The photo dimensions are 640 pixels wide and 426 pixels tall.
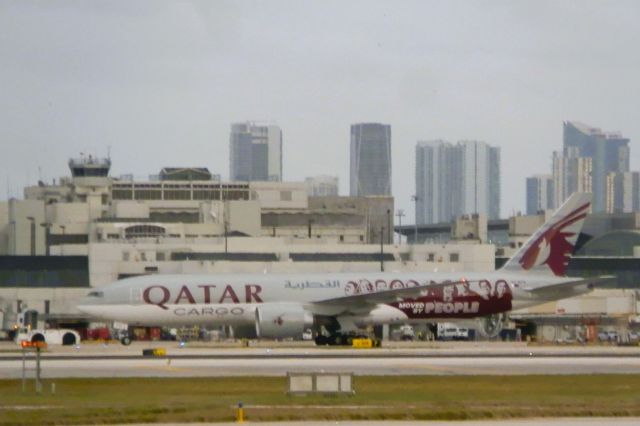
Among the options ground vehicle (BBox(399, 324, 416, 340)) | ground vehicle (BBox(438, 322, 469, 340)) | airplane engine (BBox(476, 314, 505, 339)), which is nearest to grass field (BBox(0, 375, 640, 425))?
ground vehicle (BBox(399, 324, 416, 340))

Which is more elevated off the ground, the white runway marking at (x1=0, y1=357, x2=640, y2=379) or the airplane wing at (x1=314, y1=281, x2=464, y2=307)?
the airplane wing at (x1=314, y1=281, x2=464, y2=307)

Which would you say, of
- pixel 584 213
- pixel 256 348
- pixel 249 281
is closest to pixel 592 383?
pixel 256 348

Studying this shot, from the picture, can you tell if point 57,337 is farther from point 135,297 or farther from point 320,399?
point 320,399

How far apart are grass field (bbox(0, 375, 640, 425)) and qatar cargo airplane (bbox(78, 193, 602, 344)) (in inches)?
1321

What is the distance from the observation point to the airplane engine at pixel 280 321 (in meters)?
93.3

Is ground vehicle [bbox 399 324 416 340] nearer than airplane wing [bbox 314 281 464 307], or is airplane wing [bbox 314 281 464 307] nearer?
airplane wing [bbox 314 281 464 307]

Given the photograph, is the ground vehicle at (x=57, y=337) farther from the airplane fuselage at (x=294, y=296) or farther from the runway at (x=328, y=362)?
the runway at (x=328, y=362)

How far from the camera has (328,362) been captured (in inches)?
2817

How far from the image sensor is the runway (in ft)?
216

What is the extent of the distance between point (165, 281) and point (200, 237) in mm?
85421

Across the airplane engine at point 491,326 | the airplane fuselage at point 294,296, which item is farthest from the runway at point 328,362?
the airplane engine at point 491,326

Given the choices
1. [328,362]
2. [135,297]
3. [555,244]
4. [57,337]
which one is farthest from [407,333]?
[328,362]

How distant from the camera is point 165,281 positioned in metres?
96.8

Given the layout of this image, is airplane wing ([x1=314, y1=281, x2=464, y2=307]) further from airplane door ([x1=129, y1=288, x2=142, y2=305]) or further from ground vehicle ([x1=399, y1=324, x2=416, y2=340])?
ground vehicle ([x1=399, y1=324, x2=416, y2=340])
